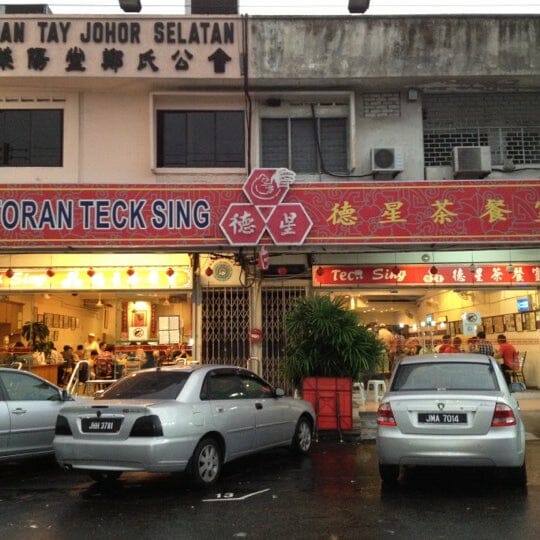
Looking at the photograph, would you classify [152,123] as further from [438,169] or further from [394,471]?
[394,471]

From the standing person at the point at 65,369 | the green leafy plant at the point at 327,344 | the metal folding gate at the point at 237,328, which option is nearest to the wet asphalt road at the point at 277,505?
the green leafy plant at the point at 327,344

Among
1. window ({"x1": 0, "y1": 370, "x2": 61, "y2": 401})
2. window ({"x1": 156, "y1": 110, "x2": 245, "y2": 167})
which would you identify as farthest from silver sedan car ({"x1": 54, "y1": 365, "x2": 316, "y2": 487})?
window ({"x1": 156, "y1": 110, "x2": 245, "y2": 167})

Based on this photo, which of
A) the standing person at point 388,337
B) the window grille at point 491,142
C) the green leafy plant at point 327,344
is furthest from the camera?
the standing person at point 388,337

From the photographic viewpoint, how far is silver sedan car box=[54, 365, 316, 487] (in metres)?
7.16

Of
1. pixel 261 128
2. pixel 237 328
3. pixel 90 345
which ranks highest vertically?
pixel 261 128

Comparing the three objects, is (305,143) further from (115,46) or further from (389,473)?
(389,473)

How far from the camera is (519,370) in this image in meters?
16.1

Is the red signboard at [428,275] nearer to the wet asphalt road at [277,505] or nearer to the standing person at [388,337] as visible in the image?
the standing person at [388,337]

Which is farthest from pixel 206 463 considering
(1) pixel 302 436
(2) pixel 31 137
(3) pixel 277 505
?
(2) pixel 31 137

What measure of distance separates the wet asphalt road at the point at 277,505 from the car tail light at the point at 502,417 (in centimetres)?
80

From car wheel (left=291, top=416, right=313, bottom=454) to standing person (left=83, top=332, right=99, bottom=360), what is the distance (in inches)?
315

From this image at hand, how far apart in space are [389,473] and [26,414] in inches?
189

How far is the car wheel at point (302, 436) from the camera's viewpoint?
32.3ft

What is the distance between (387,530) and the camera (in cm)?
595
